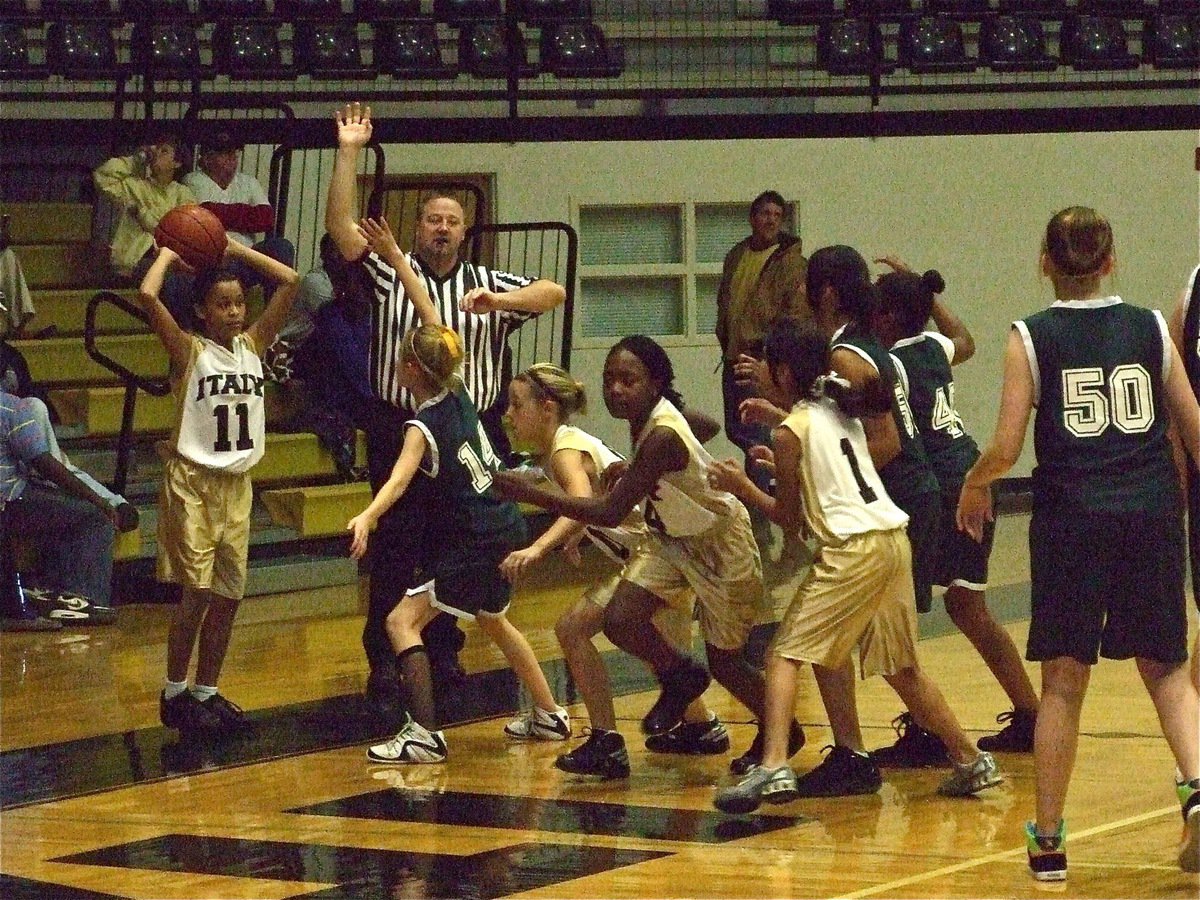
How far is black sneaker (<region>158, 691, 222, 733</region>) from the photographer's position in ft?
21.9

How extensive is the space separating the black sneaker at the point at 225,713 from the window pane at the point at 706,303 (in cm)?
728

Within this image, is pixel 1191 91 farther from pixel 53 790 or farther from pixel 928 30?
pixel 53 790

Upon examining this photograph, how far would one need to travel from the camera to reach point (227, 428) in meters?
6.93

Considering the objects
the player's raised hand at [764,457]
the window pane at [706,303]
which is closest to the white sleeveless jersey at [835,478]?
the player's raised hand at [764,457]

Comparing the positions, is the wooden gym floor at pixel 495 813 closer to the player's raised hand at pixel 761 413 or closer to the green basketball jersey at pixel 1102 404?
the green basketball jersey at pixel 1102 404

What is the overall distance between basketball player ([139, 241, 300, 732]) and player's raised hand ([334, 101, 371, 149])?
50cm

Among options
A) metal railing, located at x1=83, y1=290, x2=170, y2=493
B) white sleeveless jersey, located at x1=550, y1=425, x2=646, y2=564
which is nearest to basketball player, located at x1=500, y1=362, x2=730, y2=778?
white sleeveless jersey, located at x1=550, y1=425, x2=646, y2=564

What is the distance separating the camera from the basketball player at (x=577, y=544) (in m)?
5.93

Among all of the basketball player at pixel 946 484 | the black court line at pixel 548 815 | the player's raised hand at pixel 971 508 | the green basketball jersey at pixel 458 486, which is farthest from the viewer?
the green basketball jersey at pixel 458 486

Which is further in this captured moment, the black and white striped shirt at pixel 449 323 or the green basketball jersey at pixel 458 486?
the black and white striped shirt at pixel 449 323

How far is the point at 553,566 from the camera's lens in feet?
35.5

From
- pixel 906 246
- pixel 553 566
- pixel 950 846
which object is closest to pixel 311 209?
pixel 553 566

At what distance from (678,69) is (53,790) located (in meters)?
9.48

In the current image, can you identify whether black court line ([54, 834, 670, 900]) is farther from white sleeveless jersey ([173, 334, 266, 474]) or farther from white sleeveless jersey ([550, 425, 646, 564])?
white sleeveless jersey ([173, 334, 266, 474])
